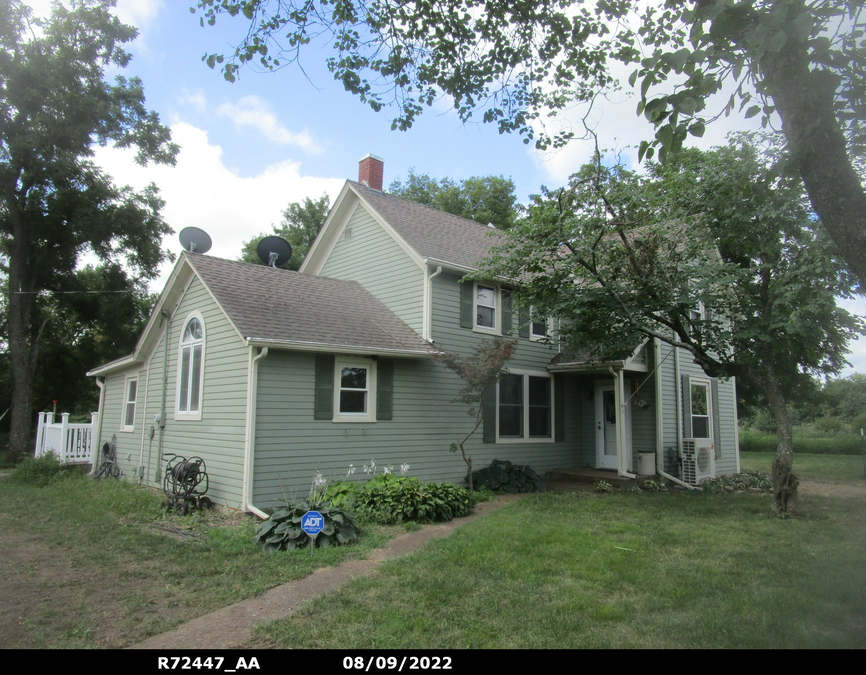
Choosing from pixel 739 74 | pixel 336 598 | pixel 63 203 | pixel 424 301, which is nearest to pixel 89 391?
pixel 63 203

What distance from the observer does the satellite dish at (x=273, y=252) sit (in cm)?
1397

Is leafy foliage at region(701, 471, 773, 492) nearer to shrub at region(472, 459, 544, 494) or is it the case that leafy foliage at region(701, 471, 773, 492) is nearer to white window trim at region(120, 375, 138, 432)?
shrub at region(472, 459, 544, 494)

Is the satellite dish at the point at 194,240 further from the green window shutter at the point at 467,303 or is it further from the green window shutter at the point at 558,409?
the green window shutter at the point at 558,409

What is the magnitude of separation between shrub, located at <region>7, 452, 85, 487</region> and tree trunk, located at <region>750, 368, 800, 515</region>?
14.8 m

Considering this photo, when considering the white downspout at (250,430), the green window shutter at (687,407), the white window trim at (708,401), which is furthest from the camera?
the white window trim at (708,401)

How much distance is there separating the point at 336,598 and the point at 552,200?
310 inches

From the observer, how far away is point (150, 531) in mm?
8109

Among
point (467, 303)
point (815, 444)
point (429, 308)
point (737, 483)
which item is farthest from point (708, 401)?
point (815, 444)

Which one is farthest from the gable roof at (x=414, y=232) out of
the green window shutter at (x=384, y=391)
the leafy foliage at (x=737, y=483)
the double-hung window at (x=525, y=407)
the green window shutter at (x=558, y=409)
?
the leafy foliage at (x=737, y=483)

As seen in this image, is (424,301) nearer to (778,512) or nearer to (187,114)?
(187,114)

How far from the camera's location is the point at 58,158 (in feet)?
68.7

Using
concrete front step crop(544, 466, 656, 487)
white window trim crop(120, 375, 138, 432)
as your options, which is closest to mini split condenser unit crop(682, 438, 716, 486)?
concrete front step crop(544, 466, 656, 487)

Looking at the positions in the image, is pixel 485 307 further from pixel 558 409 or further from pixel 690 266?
pixel 690 266

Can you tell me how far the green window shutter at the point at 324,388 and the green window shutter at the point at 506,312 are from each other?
4790mm
